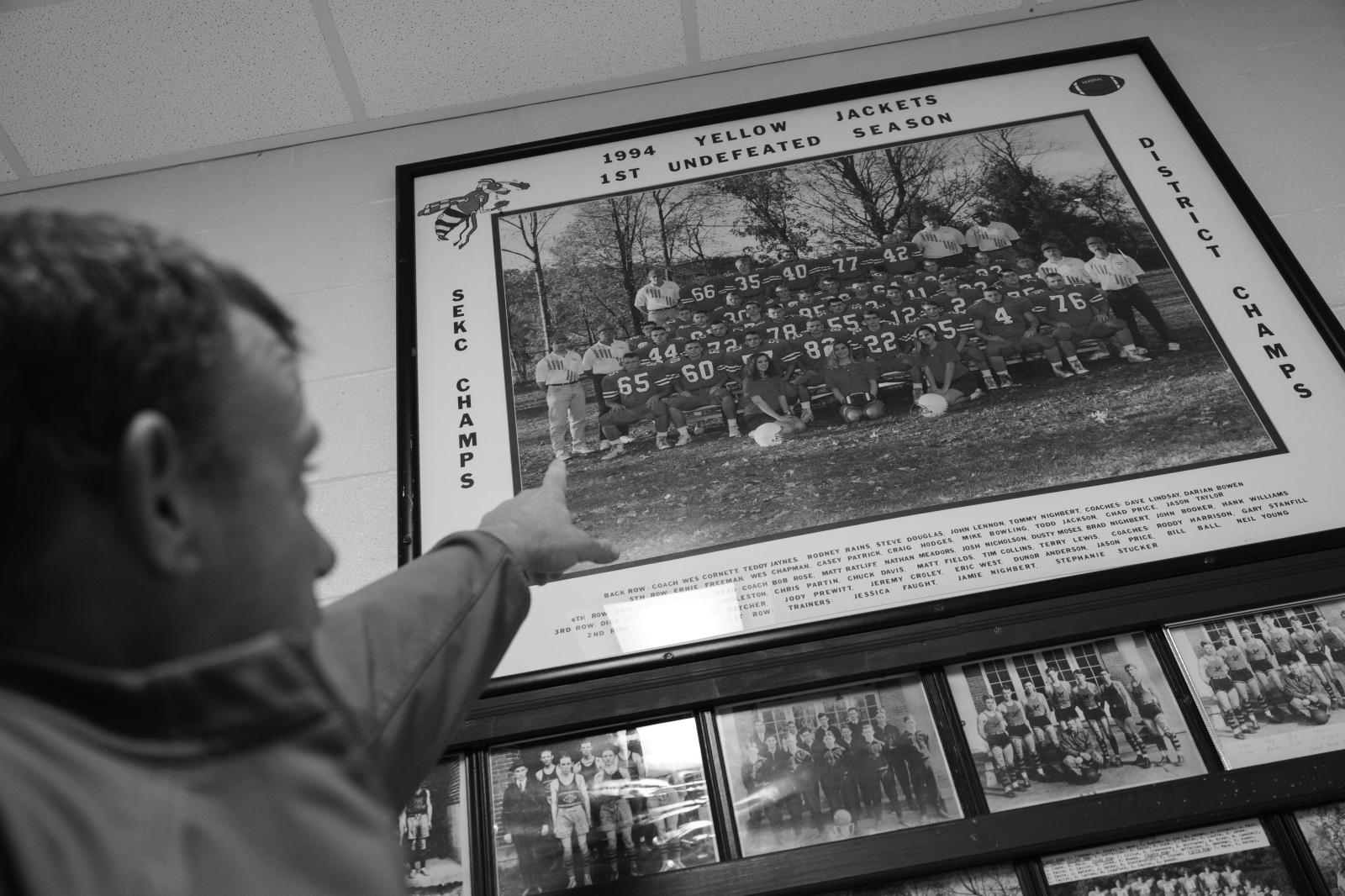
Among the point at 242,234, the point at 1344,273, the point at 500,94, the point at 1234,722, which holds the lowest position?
the point at 1234,722

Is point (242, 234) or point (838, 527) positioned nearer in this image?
point (838, 527)

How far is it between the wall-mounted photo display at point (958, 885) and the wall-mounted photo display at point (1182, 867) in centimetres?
5

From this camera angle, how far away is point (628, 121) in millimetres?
1961

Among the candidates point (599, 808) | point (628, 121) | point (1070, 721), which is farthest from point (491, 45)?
point (1070, 721)

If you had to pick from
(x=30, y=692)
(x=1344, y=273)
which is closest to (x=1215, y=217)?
(x=1344, y=273)

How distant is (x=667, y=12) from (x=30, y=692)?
6.10 ft

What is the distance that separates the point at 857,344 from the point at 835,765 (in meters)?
0.66

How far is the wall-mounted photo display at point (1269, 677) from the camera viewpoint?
3.84 ft

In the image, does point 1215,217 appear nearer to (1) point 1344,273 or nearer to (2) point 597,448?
(1) point 1344,273

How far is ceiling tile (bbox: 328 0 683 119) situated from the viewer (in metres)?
1.91

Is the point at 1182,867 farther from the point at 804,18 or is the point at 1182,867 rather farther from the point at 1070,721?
the point at 804,18

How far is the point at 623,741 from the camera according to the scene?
125 centimetres

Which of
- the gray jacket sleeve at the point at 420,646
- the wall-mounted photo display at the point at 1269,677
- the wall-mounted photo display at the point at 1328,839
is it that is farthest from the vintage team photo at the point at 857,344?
the gray jacket sleeve at the point at 420,646

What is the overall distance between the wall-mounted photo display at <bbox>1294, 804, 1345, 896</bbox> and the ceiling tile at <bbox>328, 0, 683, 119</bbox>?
1685 mm
